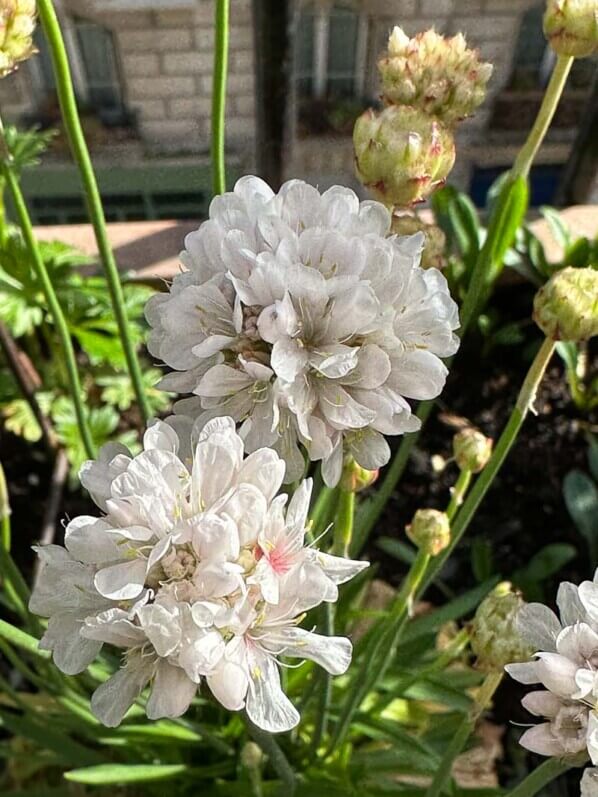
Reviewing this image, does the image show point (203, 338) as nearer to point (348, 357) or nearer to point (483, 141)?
point (348, 357)

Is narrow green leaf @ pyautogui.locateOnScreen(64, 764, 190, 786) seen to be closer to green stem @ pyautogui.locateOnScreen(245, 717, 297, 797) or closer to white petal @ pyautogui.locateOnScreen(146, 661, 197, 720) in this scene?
green stem @ pyautogui.locateOnScreen(245, 717, 297, 797)

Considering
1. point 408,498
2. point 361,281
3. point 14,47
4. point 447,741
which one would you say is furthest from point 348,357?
point 408,498

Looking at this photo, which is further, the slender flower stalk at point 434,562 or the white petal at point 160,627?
the slender flower stalk at point 434,562

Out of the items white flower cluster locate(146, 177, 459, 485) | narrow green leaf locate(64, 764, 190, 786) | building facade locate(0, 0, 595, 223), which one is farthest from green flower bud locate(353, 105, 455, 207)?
building facade locate(0, 0, 595, 223)

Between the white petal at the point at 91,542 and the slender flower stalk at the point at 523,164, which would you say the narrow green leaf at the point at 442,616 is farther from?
the white petal at the point at 91,542

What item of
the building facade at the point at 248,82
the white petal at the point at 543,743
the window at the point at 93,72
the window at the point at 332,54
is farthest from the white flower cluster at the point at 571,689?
the window at the point at 93,72
